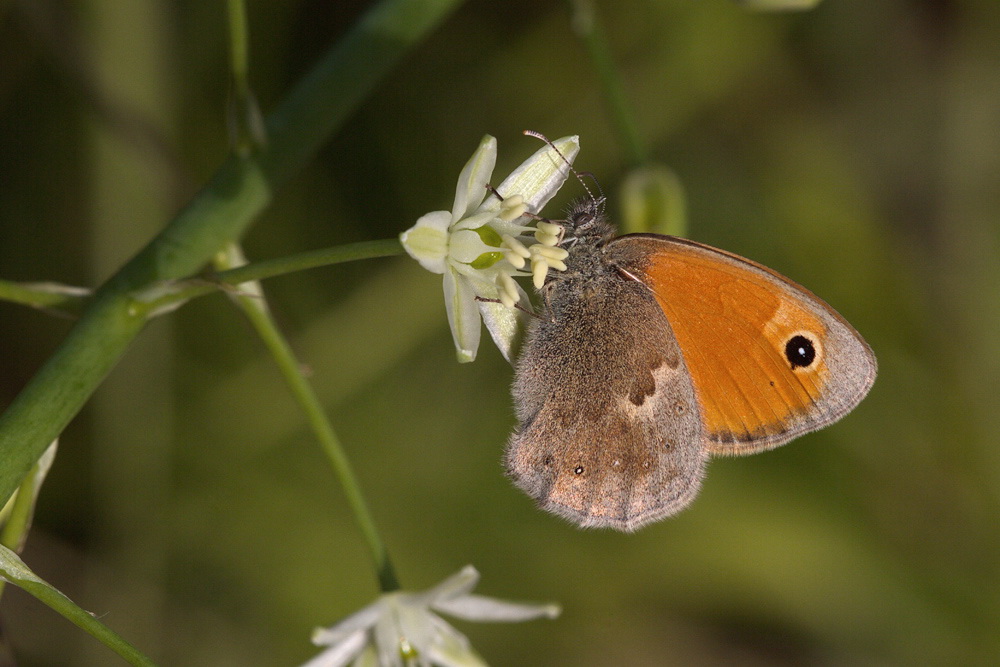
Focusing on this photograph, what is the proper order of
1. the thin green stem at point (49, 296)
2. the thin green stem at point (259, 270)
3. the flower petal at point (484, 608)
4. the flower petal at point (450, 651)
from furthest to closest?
the flower petal at point (450, 651) < the flower petal at point (484, 608) < the thin green stem at point (49, 296) < the thin green stem at point (259, 270)

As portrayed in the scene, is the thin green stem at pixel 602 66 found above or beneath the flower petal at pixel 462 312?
above

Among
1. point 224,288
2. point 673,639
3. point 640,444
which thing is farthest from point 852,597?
point 224,288

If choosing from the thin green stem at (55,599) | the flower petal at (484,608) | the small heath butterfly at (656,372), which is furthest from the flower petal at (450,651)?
the thin green stem at (55,599)

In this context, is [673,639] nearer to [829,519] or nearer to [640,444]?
[829,519]

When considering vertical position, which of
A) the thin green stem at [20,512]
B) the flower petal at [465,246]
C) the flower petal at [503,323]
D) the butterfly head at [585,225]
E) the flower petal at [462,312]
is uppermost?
the butterfly head at [585,225]

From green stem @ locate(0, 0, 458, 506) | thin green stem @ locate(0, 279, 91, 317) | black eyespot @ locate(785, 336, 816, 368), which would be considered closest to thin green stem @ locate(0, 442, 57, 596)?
green stem @ locate(0, 0, 458, 506)

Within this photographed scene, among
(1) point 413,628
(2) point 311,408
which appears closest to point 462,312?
(2) point 311,408

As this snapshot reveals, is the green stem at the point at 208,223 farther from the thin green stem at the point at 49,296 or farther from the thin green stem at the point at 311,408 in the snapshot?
the thin green stem at the point at 311,408
